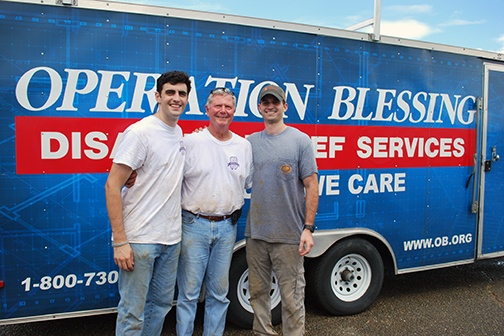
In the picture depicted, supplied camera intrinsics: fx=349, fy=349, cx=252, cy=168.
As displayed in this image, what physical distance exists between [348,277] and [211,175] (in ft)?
6.36

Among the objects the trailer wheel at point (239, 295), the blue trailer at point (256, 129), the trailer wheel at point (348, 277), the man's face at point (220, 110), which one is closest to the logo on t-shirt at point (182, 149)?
the man's face at point (220, 110)

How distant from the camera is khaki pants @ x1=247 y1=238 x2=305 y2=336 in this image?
8.45 ft

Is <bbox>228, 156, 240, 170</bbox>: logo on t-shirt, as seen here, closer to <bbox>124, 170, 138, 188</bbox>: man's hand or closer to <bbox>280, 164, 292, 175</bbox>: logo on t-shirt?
<bbox>280, 164, 292, 175</bbox>: logo on t-shirt

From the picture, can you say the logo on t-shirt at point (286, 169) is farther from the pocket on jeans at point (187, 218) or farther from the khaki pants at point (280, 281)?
the pocket on jeans at point (187, 218)

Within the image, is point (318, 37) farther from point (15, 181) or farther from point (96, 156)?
point (15, 181)

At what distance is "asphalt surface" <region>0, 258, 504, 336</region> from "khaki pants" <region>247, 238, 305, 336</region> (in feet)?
2.16

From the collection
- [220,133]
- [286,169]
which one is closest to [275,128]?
[286,169]

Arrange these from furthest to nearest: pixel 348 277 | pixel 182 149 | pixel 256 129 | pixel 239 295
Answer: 1. pixel 348 277
2. pixel 239 295
3. pixel 256 129
4. pixel 182 149

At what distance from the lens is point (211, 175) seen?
238 centimetres

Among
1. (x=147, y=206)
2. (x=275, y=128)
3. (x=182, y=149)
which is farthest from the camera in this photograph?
(x=275, y=128)

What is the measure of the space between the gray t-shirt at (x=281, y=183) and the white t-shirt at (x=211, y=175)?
0.65 ft

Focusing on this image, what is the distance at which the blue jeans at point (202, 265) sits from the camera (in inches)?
94.0

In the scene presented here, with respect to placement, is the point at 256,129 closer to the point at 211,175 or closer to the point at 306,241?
the point at 211,175

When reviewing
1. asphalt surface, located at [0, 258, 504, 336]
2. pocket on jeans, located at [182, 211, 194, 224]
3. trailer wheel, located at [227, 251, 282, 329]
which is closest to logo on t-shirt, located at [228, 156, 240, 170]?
pocket on jeans, located at [182, 211, 194, 224]
